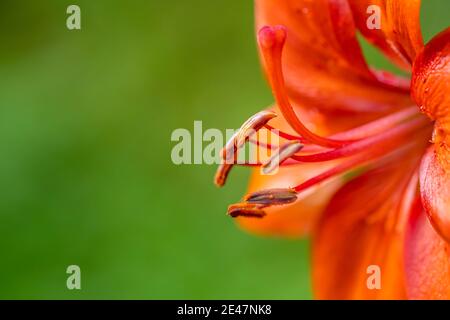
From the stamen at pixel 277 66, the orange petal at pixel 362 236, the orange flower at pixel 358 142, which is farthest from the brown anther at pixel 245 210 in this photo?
the orange petal at pixel 362 236

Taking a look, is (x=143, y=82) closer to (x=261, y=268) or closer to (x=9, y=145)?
(x=9, y=145)

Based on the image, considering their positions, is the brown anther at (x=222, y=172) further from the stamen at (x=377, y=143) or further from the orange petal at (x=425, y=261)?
the orange petal at (x=425, y=261)

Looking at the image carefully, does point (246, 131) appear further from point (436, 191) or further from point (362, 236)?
point (362, 236)

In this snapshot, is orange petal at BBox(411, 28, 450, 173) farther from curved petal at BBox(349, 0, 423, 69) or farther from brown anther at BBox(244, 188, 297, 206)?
brown anther at BBox(244, 188, 297, 206)

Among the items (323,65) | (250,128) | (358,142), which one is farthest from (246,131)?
(323,65)

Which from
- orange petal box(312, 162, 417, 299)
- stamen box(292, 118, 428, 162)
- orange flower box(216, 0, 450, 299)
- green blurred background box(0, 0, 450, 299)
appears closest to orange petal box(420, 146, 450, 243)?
orange flower box(216, 0, 450, 299)
